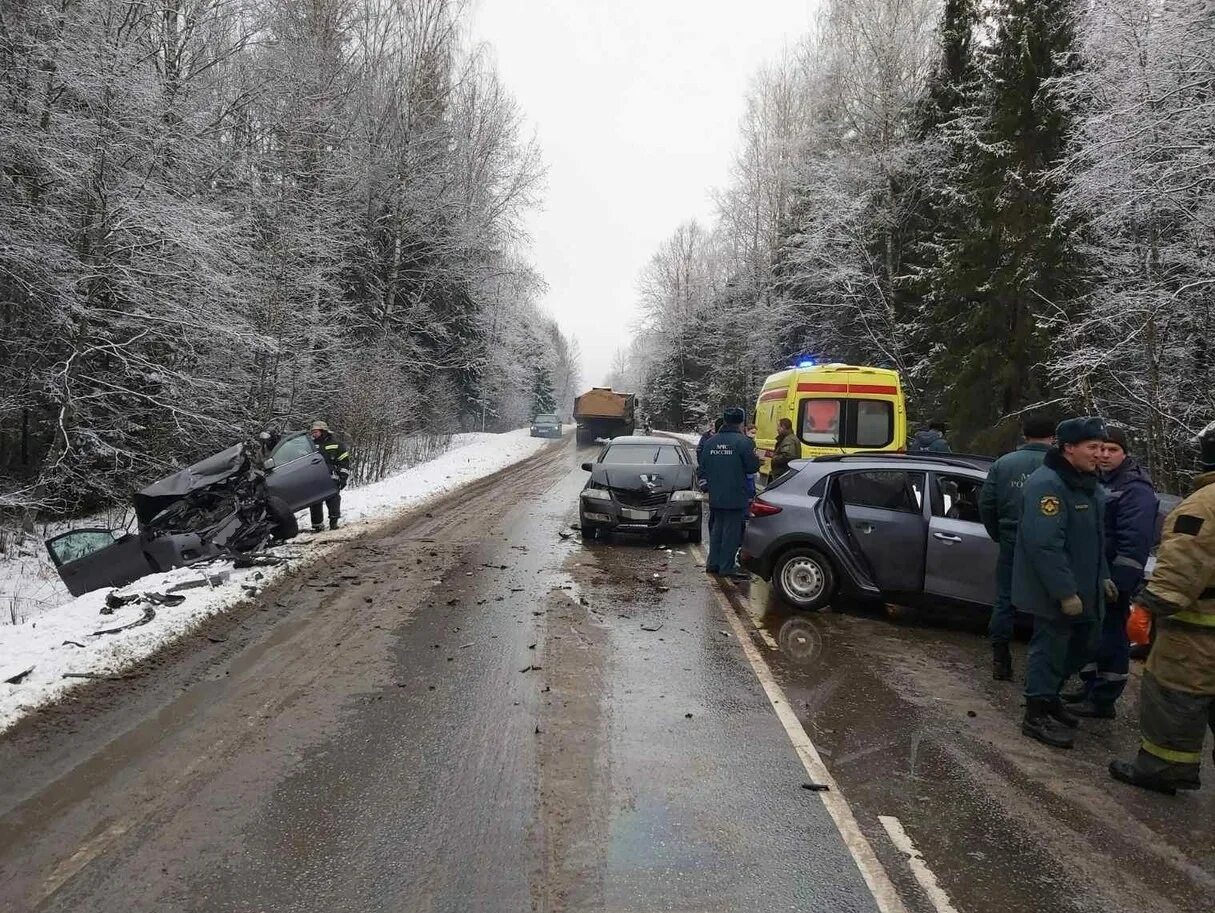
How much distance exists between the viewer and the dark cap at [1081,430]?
13.8ft

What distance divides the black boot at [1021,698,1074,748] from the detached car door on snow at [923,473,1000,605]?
201cm

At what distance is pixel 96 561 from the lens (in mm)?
8000

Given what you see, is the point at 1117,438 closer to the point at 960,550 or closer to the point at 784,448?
the point at 960,550

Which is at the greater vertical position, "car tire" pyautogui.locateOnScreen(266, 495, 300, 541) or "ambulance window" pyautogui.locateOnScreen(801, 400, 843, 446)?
"ambulance window" pyautogui.locateOnScreen(801, 400, 843, 446)

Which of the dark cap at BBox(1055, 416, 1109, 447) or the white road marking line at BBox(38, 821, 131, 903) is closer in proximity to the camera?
the white road marking line at BBox(38, 821, 131, 903)

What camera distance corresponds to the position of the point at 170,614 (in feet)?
21.1

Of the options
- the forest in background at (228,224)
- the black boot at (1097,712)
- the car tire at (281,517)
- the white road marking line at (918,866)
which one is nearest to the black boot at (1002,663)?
the black boot at (1097,712)

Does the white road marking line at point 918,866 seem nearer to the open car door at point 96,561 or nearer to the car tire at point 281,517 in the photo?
the open car door at point 96,561

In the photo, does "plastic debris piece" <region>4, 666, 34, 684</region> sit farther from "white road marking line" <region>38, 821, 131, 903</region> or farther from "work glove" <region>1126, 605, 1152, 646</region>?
Answer: "work glove" <region>1126, 605, 1152, 646</region>

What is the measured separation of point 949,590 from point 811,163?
→ 2513cm

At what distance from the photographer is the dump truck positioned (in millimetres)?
→ 41562

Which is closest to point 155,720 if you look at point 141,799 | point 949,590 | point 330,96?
point 141,799

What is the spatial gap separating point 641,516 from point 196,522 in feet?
18.5

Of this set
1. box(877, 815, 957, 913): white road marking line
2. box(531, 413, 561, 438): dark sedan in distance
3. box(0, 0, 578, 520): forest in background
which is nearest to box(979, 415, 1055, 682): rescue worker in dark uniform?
box(877, 815, 957, 913): white road marking line
